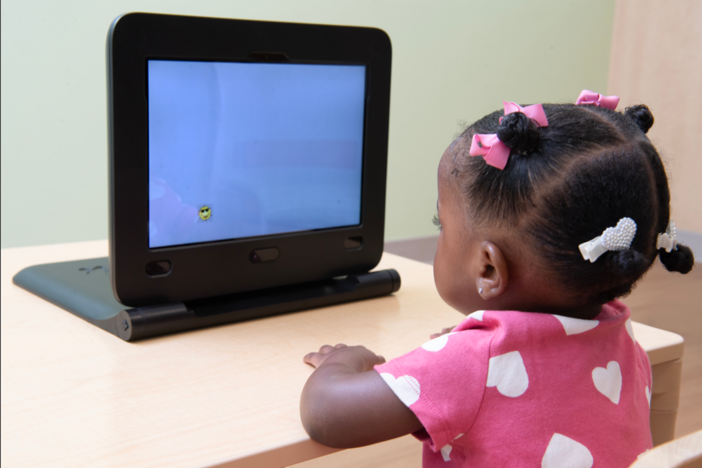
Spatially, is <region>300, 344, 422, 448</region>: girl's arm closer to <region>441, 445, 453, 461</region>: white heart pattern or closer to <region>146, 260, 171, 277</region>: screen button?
<region>441, 445, 453, 461</region>: white heart pattern

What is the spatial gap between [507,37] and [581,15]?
57 centimetres

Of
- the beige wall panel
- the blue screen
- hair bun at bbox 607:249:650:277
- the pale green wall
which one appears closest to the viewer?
hair bun at bbox 607:249:650:277

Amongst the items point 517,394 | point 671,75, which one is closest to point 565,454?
point 517,394

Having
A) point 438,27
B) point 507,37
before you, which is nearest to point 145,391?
point 438,27

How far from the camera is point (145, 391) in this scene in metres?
0.60

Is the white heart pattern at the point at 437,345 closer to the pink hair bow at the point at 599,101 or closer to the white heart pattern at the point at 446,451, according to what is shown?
the white heart pattern at the point at 446,451

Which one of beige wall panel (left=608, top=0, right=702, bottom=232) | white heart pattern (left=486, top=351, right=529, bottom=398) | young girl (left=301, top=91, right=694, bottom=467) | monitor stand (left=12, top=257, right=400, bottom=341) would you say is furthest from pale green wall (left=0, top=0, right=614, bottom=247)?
white heart pattern (left=486, top=351, right=529, bottom=398)

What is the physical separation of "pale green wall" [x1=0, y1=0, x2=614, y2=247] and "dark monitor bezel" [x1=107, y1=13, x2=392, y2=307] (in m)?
1.60

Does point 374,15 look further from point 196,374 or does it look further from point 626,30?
point 196,374

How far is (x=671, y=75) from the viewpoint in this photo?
11.6ft

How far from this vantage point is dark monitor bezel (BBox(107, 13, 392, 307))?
0.68 meters

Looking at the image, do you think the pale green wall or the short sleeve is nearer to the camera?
the short sleeve

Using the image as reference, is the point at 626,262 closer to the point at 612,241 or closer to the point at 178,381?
the point at 612,241

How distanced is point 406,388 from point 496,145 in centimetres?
20
